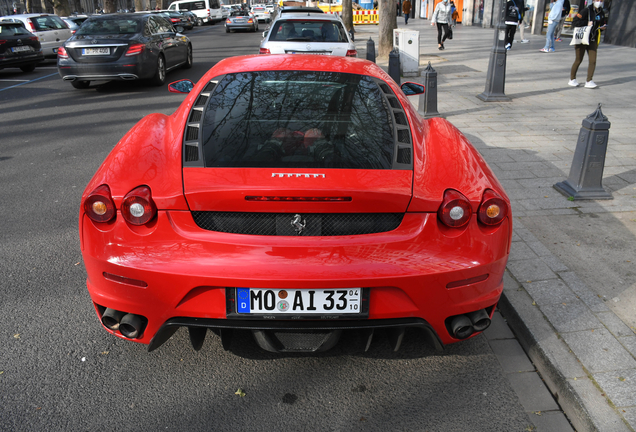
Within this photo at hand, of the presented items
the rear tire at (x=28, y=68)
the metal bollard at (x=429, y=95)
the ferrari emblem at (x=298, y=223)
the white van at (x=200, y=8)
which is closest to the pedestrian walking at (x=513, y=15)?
the metal bollard at (x=429, y=95)

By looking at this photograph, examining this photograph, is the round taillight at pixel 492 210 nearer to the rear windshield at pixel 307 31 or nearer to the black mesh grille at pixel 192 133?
the black mesh grille at pixel 192 133

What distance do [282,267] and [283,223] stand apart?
0.67 ft

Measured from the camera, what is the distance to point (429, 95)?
28.6ft

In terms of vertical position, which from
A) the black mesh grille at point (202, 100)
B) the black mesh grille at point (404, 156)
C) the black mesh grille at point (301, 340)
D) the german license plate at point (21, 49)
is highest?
the black mesh grille at point (202, 100)

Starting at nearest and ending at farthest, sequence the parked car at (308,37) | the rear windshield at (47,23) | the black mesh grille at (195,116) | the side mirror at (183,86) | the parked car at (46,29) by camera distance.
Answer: the black mesh grille at (195,116) < the side mirror at (183,86) < the parked car at (308,37) < the parked car at (46,29) < the rear windshield at (47,23)

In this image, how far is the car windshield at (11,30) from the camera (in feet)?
50.6

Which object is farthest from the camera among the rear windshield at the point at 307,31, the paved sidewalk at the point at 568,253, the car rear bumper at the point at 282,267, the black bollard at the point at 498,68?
the rear windshield at the point at 307,31

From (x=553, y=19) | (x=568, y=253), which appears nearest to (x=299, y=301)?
(x=568, y=253)

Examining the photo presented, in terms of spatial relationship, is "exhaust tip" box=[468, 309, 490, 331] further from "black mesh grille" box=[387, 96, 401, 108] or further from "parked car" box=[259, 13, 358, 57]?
"parked car" box=[259, 13, 358, 57]

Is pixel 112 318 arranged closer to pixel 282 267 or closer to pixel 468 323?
pixel 282 267

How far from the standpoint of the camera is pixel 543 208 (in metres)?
4.87

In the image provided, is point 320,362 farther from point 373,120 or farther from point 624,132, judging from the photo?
point 624,132

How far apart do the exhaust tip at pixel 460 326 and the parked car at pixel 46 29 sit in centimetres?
1975

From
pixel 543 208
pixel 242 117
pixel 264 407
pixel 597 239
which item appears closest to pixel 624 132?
pixel 543 208
